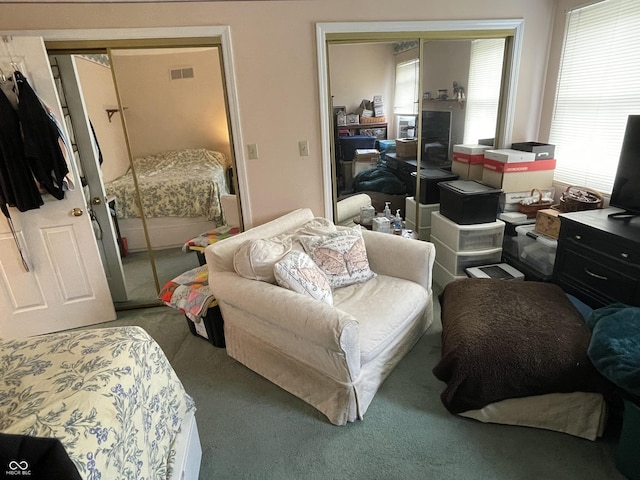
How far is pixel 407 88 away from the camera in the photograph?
2986 mm

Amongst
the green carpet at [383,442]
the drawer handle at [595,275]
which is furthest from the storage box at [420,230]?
the green carpet at [383,442]

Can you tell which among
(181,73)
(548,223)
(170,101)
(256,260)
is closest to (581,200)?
(548,223)

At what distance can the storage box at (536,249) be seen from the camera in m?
2.53

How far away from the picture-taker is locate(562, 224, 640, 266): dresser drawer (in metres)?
1.86

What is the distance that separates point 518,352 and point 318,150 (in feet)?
6.24

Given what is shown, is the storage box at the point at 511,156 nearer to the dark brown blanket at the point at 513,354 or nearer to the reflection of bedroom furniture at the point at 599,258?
the reflection of bedroom furniture at the point at 599,258

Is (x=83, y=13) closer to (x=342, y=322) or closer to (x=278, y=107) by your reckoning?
(x=278, y=107)

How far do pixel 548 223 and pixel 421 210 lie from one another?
1.00m

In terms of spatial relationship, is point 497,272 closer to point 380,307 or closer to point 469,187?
point 469,187

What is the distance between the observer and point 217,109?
2805 millimetres

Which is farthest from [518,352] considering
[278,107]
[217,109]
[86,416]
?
[217,109]

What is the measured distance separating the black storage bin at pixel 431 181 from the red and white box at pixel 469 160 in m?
0.08

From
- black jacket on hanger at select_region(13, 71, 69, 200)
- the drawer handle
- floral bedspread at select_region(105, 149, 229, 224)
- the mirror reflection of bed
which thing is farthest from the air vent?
the drawer handle

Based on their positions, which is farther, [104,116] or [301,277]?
[104,116]
